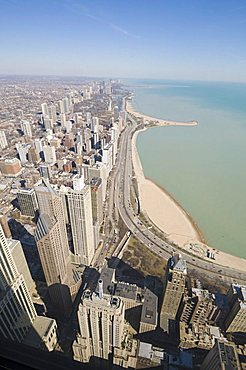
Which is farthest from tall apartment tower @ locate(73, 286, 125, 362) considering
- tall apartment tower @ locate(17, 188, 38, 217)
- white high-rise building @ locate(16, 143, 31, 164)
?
white high-rise building @ locate(16, 143, 31, 164)

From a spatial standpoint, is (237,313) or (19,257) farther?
(19,257)

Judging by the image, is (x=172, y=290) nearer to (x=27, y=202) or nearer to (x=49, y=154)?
(x=27, y=202)

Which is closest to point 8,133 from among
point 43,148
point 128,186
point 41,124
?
point 41,124

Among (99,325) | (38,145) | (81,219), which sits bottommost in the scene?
(38,145)

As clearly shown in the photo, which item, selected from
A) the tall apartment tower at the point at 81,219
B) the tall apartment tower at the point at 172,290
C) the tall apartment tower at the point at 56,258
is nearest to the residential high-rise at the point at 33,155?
the tall apartment tower at the point at 56,258

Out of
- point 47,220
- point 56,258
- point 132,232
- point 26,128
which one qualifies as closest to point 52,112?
point 26,128

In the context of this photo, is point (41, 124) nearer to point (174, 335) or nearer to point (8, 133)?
point (8, 133)

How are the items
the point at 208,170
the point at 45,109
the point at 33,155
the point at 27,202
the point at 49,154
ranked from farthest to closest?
the point at 45,109, the point at 33,155, the point at 49,154, the point at 208,170, the point at 27,202
